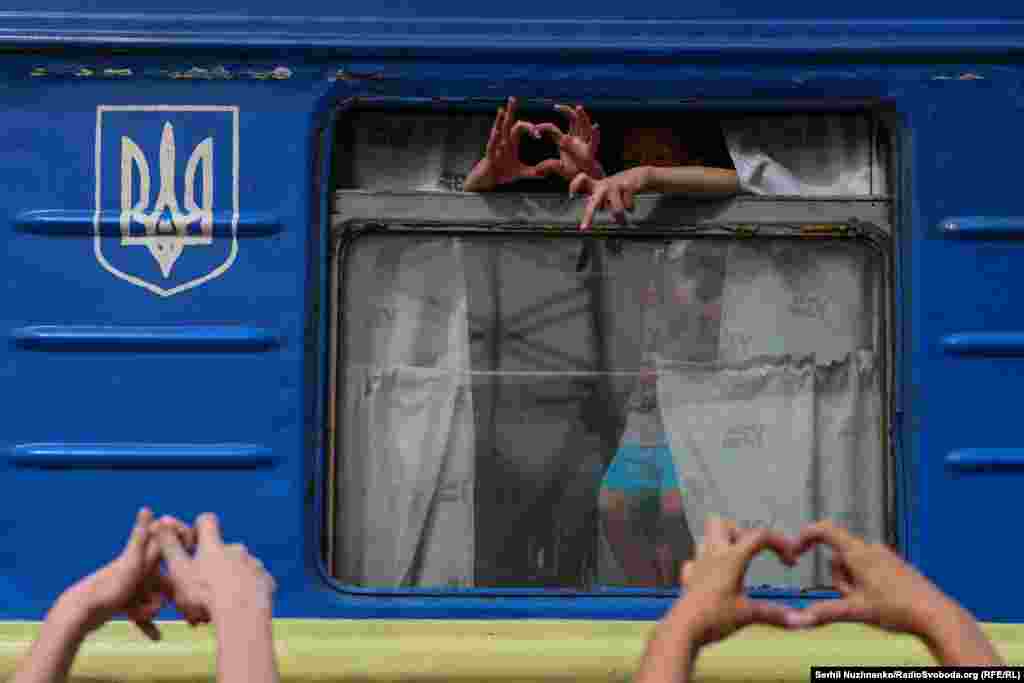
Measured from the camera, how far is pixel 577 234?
86.0 inches

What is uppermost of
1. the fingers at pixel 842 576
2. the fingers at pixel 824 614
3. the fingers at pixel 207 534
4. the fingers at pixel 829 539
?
the fingers at pixel 829 539

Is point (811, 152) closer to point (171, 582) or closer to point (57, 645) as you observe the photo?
point (171, 582)

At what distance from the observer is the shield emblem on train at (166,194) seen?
6.98 ft

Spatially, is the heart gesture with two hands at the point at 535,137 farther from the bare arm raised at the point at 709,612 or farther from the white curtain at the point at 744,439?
the bare arm raised at the point at 709,612

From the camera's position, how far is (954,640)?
1145 millimetres

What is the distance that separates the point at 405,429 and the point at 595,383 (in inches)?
12.7

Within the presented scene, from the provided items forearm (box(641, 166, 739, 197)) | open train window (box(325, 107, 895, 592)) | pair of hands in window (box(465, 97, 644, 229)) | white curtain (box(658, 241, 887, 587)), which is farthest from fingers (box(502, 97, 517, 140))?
white curtain (box(658, 241, 887, 587))

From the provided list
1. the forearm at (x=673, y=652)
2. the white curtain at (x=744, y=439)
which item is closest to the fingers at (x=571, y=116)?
the white curtain at (x=744, y=439)

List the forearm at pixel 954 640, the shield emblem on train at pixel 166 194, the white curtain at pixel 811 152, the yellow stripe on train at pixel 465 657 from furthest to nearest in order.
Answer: the white curtain at pixel 811 152 → the shield emblem on train at pixel 166 194 → the yellow stripe on train at pixel 465 657 → the forearm at pixel 954 640

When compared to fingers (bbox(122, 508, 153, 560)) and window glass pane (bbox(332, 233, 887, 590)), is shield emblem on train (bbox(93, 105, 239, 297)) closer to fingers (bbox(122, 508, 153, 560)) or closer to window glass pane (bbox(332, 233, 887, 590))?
window glass pane (bbox(332, 233, 887, 590))

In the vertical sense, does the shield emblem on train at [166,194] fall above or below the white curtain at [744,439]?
above

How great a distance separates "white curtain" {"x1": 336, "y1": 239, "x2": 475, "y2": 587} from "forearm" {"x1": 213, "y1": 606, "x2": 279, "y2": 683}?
3.02 feet

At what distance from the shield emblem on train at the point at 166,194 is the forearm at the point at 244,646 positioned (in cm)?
98

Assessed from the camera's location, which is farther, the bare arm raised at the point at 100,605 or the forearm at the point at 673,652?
the bare arm raised at the point at 100,605
